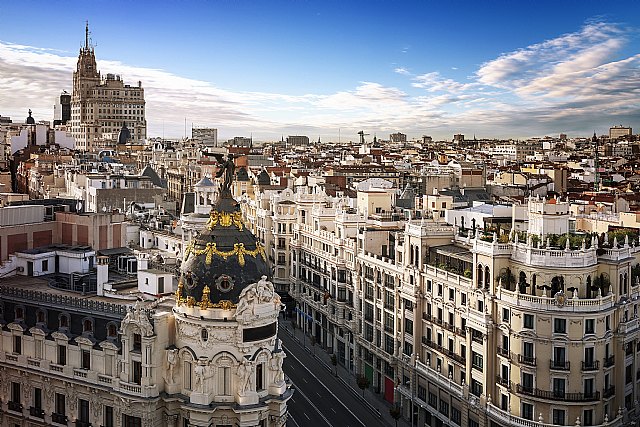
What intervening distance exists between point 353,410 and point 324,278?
2643cm

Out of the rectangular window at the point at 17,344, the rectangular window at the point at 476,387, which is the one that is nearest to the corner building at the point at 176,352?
the rectangular window at the point at 17,344

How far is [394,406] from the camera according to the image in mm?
83812

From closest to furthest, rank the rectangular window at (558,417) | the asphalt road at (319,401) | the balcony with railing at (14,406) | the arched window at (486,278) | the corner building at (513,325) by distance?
the balcony with railing at (14,406)
the corner building at (513,325)
the rectangular window at (558,417)
the arched window at (486,278)
the asphalt road at (319,401)

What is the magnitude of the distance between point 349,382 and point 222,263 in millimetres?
44791

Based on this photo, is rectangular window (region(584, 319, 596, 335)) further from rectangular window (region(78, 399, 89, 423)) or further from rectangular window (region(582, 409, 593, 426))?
rectangular window (region(78, 399, 89, 423))

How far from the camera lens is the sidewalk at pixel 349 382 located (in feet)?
272

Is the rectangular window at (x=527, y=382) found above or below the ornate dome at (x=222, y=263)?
below

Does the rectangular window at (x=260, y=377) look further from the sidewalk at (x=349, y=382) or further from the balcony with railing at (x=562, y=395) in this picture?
the sidewalk at (x=349, y=382)

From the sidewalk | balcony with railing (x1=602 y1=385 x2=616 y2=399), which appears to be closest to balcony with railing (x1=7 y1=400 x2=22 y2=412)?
the sidewalk

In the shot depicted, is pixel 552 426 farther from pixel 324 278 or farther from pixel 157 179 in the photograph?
pixel 157 179

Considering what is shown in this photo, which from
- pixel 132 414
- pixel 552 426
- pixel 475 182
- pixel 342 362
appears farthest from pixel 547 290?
pixel 475 182

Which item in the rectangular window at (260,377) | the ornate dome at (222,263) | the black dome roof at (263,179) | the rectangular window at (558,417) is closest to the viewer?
the ornate dome at (222,263)

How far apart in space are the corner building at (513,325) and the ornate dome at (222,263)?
23616 mm

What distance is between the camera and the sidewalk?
82863 mm
